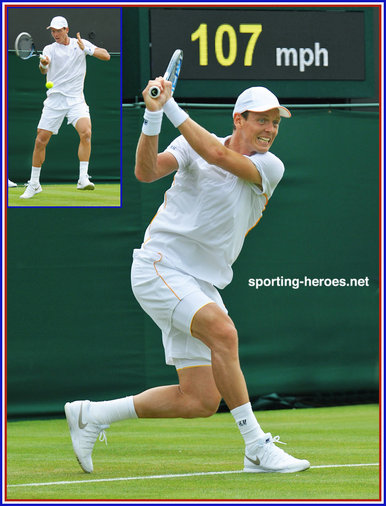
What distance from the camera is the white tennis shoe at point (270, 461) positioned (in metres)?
4.74

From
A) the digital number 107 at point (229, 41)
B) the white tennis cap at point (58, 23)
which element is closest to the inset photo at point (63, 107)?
the white tennis cap at point (58, 23)

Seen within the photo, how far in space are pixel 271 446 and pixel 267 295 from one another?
10.4 feet

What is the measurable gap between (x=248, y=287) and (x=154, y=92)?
3396mm

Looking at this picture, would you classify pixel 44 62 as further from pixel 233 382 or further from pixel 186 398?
pixel 233 382

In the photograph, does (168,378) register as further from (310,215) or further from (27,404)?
(310,215)

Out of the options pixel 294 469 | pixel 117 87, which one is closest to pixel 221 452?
pixel 294 469

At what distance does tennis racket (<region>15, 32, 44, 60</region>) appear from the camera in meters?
7.50

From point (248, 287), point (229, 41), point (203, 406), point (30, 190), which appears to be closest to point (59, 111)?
point (30, 190)

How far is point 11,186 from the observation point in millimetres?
7512

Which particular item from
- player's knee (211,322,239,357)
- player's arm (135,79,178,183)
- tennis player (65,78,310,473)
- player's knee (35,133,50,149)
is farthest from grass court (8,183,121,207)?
player's knee (211,322,239,357)

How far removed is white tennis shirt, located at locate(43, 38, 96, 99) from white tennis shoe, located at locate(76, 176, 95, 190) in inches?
24.3

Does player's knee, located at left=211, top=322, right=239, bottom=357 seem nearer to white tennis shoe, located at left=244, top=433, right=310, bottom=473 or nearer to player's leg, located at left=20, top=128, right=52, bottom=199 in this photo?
white tennis shoe, located at left=244, top=433, right=310, bottom=473

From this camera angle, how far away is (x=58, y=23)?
7457mm

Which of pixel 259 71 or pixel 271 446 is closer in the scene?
pixel 271 446
